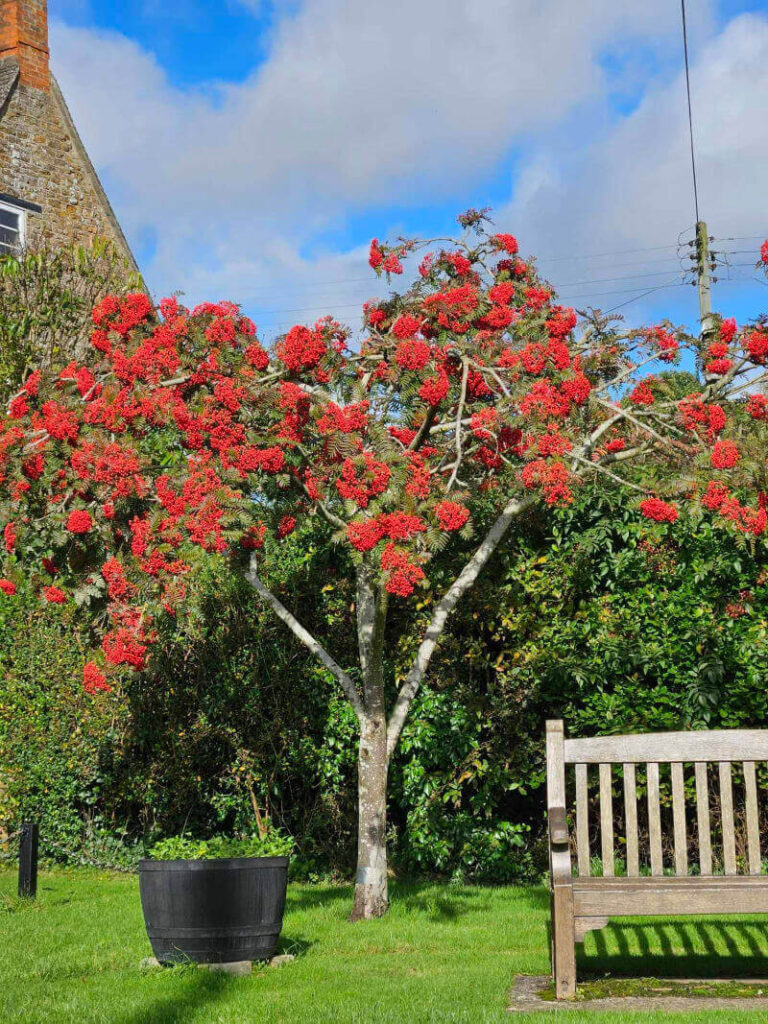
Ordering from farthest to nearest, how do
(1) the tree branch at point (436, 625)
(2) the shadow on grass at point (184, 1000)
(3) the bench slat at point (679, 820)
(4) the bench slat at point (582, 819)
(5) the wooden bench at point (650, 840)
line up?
(1) the tree branch at point (436, 625) < (4) the bench slat at point (582, 819) < (3) the bench slat at point (679, 820) < (5) the wooden bench at point (650, 840) < (2) the shadow on grass at point (184, 1000)

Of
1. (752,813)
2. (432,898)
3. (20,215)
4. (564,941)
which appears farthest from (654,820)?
(20,215)

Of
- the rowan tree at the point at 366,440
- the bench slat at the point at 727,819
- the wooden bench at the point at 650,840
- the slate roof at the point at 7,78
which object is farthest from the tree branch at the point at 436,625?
the slate roof at the point at 7,78

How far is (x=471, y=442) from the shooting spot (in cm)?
722

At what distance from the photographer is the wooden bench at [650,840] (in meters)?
4.75

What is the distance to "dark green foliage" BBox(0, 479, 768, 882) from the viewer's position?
7805 millimetres

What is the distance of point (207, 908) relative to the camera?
557cm

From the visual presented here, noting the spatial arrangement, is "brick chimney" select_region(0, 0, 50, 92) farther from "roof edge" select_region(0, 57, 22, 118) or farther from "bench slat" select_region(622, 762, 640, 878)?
"bench slat" select_region(622, 762, 640, 878)

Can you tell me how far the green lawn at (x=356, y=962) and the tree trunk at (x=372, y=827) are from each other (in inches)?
6.4

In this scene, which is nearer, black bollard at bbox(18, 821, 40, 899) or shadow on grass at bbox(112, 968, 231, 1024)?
shadow on grass at bbox(112, 968, 231, 1024)

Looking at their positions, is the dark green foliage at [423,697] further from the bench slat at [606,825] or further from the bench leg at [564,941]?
the bench leg at [564,941]

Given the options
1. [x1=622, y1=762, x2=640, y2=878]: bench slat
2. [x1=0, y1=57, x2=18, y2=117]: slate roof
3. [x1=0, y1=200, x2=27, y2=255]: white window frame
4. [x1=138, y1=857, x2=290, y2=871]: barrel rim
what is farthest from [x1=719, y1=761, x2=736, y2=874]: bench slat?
[x1=0, y1=57, x2=18, y2=117]: slate roof

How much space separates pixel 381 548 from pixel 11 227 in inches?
471

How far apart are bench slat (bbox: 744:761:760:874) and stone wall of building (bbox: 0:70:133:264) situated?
1292 cm

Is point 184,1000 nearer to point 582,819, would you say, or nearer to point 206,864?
point 206,864
